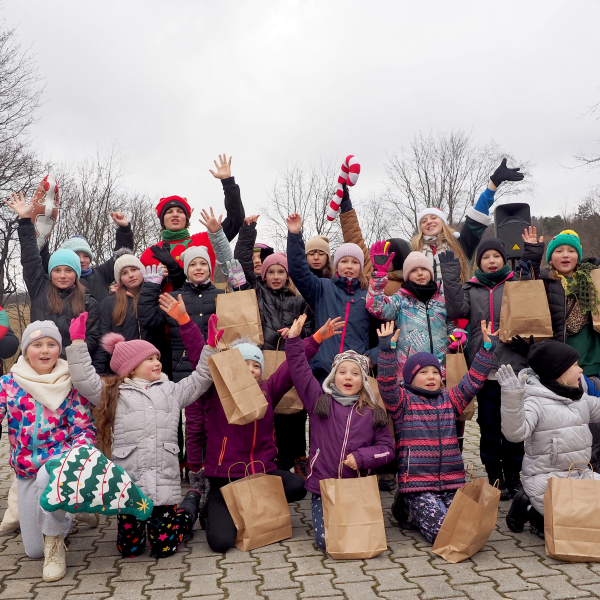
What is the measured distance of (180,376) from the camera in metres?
4.89

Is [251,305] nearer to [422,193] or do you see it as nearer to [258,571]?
[258,571]

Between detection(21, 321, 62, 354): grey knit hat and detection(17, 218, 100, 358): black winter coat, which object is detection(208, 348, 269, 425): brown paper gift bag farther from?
detection(17, 218, 100, 358): black winter coat

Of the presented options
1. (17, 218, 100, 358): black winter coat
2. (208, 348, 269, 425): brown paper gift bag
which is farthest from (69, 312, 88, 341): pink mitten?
(17, 218, 100, 358): black winter coat

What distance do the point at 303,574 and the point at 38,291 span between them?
10.3 feet

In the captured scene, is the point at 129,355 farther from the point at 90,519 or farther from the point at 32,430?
the point at 90,519

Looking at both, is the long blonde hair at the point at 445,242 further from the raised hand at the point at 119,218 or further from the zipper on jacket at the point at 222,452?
the raised hand at the point at 119,218

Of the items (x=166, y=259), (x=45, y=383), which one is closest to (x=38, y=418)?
(x=45, y=383)

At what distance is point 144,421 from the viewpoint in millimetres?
3934

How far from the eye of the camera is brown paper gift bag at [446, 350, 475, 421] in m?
4.46

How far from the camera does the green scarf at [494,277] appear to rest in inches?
189

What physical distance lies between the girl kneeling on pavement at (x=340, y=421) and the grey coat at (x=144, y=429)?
686 millimetres

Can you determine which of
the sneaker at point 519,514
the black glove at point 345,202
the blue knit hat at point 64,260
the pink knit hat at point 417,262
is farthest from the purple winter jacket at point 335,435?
the blue knit hat at point 64,260

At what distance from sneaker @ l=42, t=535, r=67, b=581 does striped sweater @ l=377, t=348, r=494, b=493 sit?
7.31 feet

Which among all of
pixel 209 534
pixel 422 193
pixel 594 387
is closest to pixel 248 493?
pixel 209 534
